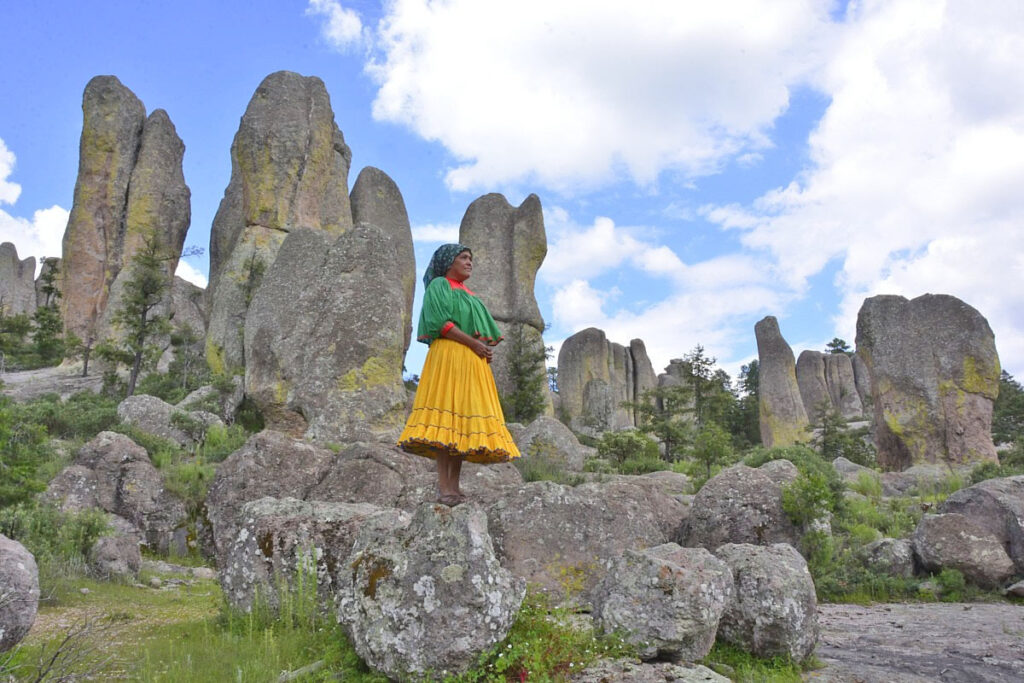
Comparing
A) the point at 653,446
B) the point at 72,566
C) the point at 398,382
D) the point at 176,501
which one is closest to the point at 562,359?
the point at 653,446

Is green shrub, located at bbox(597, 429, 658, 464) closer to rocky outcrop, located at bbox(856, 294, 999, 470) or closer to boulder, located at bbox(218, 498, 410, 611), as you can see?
rocky outcrop, located at bbox(856, 294, 999, 470)

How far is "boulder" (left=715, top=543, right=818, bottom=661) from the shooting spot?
4.98 metres

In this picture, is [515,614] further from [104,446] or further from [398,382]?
[398,382]

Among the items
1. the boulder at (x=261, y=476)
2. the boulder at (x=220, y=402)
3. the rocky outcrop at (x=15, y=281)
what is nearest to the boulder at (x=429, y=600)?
the boulder at (x=261, y=476)

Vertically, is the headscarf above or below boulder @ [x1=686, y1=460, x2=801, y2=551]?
above

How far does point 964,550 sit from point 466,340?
729 centimetres

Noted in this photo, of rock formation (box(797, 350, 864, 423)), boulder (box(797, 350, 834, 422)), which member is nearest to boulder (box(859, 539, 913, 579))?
rock formation (box(797, 350, 864, 423))

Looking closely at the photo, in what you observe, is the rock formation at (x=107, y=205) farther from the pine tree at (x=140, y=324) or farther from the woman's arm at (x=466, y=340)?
the woman's arm at (x=466, y=340)

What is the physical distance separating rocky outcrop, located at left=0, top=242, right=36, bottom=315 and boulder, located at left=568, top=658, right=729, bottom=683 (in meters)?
60.1

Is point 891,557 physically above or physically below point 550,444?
below

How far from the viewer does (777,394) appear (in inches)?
1308

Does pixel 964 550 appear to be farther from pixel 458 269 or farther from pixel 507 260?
pixel 507 260

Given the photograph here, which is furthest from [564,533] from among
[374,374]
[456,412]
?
[374,374]

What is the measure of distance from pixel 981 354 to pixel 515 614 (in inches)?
729
